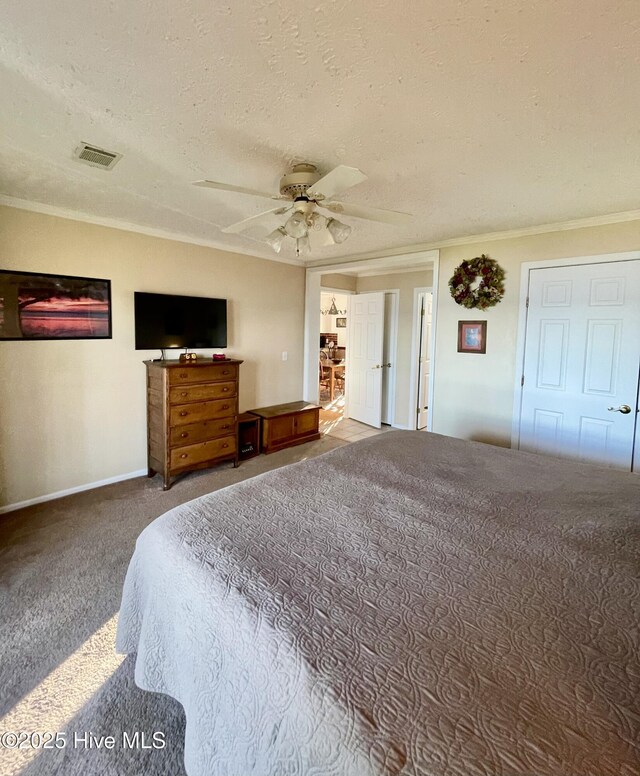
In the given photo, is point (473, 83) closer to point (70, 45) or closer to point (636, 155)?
point (636, 155)

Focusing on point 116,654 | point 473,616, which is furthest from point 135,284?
point 473,616

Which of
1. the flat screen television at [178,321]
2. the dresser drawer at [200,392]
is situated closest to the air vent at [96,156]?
the flat screen television at [178,321]

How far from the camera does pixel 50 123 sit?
1.76 m

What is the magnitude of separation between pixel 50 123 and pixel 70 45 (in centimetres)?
65

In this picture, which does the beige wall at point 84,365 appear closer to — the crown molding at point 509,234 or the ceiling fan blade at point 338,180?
the crown molding at point 509,234

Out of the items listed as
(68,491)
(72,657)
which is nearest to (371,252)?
(68,491)

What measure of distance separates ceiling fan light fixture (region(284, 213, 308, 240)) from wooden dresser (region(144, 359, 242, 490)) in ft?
6.02

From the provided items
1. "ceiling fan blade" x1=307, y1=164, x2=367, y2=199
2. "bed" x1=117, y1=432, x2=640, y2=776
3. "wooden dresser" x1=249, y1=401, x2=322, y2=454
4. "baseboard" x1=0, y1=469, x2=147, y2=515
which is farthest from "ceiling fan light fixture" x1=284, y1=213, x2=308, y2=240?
"baseboard" x1=0, y1=469, x2=147, y2=515

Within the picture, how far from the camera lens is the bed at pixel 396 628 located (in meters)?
0.70

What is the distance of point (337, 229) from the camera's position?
2.08m

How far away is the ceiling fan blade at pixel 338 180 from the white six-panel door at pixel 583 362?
2.31 meters

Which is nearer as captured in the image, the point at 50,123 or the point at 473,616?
the point at 473,616

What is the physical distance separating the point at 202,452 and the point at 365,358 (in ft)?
10.3

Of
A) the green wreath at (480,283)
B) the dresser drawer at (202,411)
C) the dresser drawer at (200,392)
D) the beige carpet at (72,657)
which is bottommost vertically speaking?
the beige carpet at (72,657)
